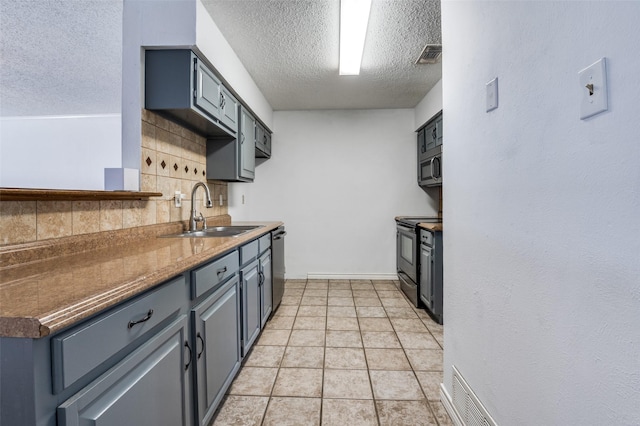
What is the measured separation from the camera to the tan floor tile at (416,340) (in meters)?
2.31

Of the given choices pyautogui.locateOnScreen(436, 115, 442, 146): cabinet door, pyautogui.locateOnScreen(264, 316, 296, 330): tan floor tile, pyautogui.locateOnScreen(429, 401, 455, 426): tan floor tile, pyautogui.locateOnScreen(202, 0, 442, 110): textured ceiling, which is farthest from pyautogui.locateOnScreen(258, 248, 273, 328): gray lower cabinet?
pyautogui.locateOnScreen(436, 115, 442, 146): cabinet door

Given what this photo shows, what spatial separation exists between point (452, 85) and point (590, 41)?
85cm

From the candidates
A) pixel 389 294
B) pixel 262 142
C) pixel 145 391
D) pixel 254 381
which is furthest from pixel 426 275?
pixel 145 391

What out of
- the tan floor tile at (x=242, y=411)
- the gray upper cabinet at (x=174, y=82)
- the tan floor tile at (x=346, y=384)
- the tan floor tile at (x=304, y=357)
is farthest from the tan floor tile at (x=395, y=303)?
the gray upper cabinet at (x=174, y=82)

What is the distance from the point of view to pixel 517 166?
987 millimetres

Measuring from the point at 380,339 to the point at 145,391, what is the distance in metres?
1.87

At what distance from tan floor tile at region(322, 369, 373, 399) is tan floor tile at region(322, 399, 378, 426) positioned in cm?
5

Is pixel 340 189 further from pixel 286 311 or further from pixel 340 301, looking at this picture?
pixel 286 311

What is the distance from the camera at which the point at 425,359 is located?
2121 millimetres

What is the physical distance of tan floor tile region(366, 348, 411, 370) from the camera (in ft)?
6.64

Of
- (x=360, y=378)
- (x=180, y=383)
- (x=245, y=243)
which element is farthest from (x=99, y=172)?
(x=360, y=378)

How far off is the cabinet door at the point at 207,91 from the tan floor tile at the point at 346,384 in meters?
1.90

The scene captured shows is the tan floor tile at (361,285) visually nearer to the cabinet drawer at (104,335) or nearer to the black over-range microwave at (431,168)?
the black over-range microwave at (431,168)

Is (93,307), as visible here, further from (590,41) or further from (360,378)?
(360,378)
